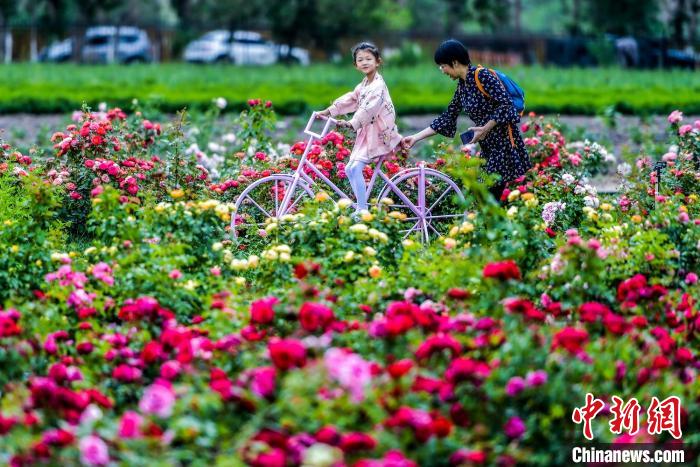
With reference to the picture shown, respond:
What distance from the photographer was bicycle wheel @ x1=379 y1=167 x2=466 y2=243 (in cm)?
691

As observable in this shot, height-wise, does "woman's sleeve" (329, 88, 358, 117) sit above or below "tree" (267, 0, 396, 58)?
below

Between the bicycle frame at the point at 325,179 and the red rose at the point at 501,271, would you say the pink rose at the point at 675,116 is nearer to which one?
the bicycle frame at the point at 325,179

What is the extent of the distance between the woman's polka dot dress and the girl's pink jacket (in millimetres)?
312

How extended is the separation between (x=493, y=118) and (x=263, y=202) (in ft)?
5.25

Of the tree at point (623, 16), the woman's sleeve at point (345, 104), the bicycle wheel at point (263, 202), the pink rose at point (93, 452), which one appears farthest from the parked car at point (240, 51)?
the pink rose at point (93, 452)

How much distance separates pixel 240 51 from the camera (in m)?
29.7

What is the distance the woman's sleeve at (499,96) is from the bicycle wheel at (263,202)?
120 centimetres

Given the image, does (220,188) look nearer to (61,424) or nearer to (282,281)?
(282,281)

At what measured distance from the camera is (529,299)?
4.98 metres

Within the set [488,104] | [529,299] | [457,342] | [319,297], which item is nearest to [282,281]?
[319,297]

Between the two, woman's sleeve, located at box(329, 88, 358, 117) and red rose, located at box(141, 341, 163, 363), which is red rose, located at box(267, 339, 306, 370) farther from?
woman's sleeve, located at box(329, 88, 358, 117)

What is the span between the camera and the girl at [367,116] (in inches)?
260

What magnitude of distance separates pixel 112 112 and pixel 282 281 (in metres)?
3.54

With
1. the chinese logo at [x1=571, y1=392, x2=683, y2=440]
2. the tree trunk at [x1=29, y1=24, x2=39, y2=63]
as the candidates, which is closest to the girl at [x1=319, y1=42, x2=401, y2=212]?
the chinese logo at [x1=571, y1=392, x2=683, y2=440]
